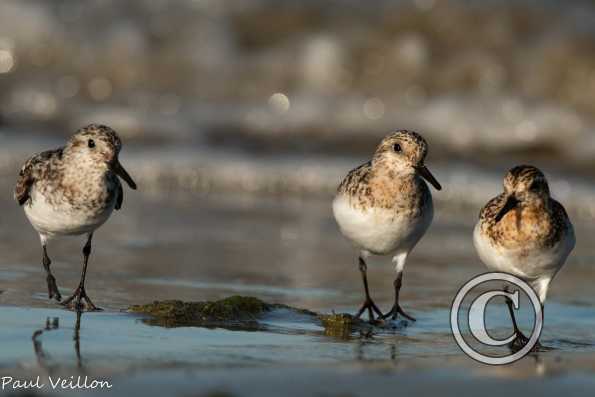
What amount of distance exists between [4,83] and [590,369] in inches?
554

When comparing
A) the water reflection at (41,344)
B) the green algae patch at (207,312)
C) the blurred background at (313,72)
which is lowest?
the water reflection at (41,344)

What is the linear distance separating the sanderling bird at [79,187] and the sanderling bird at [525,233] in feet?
8.15

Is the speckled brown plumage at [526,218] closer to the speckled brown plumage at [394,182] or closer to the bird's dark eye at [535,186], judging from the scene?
the bird's dark eye at [535,186]

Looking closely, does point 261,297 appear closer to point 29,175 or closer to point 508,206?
point 29,175

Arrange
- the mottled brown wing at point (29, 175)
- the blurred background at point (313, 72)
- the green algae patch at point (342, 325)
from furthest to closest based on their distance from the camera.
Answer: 1. the blurred background at point (313, 72)
2. the mottled brown wing at point (29, 175)
3. the green algae patch at point (342, 325)

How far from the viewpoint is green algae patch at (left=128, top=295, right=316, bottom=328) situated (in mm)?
7035

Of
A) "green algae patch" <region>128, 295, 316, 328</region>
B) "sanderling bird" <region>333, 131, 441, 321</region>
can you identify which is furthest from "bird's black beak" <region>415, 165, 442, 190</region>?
"green algae patch" <region>128, 295, 316, 328</region>

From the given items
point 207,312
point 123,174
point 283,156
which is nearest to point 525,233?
point 207,312

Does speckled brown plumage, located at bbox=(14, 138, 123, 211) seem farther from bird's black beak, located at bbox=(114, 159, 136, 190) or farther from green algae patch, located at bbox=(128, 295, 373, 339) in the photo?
green algae patch, located at bbox=(128, 295, 373, 339)

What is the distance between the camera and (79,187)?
299 inches

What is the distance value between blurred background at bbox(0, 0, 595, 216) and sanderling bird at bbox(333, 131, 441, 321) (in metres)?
8.35

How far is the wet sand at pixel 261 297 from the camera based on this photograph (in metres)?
5.61

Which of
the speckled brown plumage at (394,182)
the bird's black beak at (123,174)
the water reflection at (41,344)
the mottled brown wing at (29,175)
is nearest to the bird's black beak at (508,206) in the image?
the speckled brown plumage at (394,182)

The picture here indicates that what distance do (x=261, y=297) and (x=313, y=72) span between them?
10.6m
